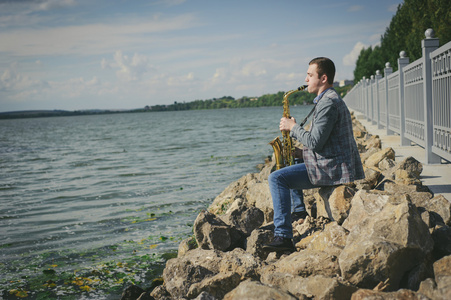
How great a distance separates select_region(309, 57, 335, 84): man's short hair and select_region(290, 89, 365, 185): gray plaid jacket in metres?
→ 0.16

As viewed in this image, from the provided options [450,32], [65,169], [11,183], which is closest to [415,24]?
[450,32]

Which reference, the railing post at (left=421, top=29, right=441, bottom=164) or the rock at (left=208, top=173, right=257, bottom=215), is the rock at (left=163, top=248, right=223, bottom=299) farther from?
the railing post at (left=421, top=29, right=441, bottom=164)

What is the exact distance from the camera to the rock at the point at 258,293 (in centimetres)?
330

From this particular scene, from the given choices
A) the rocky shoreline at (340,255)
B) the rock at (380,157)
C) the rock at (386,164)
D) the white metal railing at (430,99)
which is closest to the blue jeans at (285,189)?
the rocky shoreline at (340,255)

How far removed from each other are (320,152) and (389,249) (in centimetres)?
136

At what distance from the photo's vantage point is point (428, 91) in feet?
25.6

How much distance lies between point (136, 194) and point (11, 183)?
20.8 ft

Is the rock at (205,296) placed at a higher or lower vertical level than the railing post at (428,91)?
lower

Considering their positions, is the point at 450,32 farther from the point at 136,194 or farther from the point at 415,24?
the point at 136,194

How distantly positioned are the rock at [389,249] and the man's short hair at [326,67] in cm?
150

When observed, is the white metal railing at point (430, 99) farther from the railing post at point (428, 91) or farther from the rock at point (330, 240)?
the rock at point (330, 240)

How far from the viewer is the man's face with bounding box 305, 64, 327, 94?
15.3 feet

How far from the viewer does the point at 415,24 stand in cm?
2780

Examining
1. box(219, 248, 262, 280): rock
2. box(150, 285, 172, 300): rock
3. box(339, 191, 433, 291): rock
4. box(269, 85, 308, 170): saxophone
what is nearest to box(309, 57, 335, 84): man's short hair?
box(269, 85, 308, 170): saxophone
